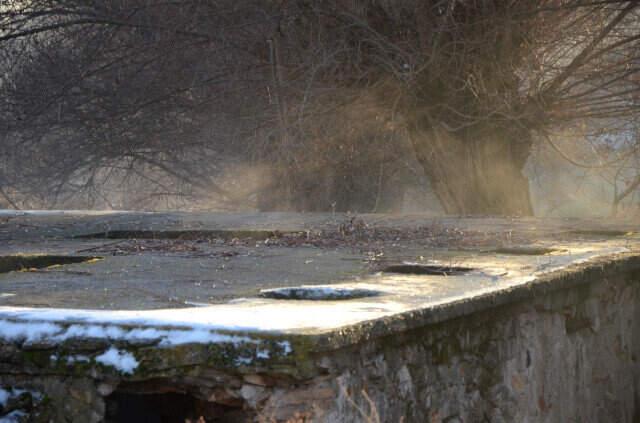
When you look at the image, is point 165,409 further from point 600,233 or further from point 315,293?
point 600,233

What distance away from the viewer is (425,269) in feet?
17.1

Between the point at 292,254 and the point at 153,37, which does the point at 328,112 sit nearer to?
the point at 153,37

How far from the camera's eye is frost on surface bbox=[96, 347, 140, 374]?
3188 millimetres

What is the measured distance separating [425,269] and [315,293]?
3.66 feet

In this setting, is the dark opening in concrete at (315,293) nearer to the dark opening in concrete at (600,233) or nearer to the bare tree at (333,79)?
the dark opening in concrete at (600,233)

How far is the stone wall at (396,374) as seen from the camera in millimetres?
3201

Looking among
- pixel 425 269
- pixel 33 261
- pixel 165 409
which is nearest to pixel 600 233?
pixel 425 269

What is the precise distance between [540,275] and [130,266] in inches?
88.3

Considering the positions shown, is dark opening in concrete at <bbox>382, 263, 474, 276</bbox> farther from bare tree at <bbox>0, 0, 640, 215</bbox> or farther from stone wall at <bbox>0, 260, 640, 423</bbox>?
bare tree at <bbox>0, 0, 640, 215</bbox>

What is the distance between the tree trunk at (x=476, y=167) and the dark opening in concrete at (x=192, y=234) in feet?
16.0

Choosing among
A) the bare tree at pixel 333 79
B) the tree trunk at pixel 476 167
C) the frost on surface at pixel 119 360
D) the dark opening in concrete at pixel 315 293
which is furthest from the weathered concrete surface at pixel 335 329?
the tree trunk at pixel 476 167

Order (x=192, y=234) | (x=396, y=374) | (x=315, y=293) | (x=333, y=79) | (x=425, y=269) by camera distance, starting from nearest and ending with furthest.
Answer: (x=396, y=374)
(x=315, y=293)
(x=425, y=269)
(x=192, y=234)
(x=333, y=79)

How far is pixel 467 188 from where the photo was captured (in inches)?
487

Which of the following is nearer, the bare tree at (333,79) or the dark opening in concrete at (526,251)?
the dark opening in concrete at (526,251)
